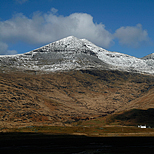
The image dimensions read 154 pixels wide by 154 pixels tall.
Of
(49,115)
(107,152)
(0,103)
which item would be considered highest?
(0,103)

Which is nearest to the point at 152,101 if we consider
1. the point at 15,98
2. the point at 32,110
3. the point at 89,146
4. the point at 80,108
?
the point at 80,108

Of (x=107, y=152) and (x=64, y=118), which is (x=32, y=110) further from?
(x=107, y=152)

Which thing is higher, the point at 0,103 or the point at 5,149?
the point at 0,103

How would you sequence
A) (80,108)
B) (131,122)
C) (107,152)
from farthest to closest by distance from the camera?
1. (80,108)
2. (131,122)
3. (107,152)

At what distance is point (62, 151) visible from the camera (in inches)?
2514

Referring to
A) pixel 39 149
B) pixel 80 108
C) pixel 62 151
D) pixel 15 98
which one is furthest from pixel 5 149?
pixel 80 108

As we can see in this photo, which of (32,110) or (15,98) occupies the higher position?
(15,98)

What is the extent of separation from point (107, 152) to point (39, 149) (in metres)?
21.3

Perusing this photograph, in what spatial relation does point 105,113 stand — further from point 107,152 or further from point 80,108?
point 107,152

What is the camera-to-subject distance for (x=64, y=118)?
165125 millimetres

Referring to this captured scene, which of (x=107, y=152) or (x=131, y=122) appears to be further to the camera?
(x=131, y=122)

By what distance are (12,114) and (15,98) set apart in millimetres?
31626

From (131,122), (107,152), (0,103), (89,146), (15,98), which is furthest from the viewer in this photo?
(15,98)

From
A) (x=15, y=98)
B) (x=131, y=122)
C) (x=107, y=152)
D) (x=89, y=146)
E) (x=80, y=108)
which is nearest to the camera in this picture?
(x=107, y=152)
